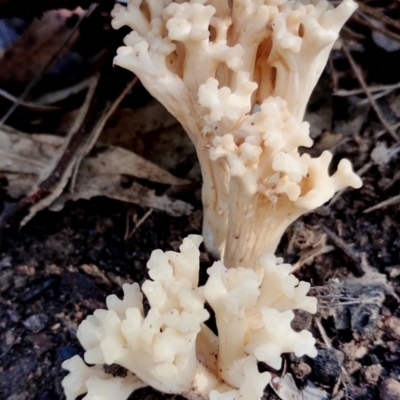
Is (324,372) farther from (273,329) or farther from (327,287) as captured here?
(273,329)

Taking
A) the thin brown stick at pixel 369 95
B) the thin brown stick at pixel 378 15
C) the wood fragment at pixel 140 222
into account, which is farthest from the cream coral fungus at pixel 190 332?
the thin brown stick at pixel 378 15

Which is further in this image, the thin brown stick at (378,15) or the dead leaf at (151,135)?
the dead leaf at (151,135)

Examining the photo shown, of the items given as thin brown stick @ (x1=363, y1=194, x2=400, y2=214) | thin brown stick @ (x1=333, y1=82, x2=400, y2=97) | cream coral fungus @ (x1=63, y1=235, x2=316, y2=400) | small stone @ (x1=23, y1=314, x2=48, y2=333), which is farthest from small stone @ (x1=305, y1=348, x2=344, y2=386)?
thin brown stick @ (x1=333, y1=82, x2=400, y2=97)

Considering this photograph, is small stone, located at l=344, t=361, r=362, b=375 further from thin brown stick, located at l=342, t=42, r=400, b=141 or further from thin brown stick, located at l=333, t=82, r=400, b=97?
thin brown stick, located at l=333, t=82, r=400, b=97

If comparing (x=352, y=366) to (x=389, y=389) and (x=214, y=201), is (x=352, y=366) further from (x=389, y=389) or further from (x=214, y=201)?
(x=214, y=201)

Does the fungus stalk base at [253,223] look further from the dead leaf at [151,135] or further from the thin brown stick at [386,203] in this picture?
the dead leaf at [151,135]

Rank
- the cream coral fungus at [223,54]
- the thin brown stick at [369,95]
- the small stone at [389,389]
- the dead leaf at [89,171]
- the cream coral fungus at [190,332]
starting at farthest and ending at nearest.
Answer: the thin brown stick at [369,95] → the dead leaf at [89,171] → the small stone at [389,389] → the cream coral fungus at [223,54] → the cream coral fungus at [190,332]
